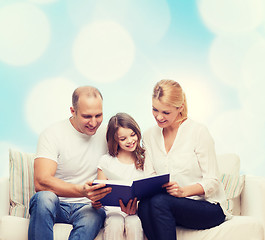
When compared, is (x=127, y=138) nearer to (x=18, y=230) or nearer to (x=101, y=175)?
(x=101, y=175)

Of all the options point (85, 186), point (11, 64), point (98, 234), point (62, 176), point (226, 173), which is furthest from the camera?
point (11, 64)

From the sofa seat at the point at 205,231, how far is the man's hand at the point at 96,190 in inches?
10.8

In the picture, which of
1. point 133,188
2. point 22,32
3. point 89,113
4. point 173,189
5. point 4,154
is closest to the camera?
point 133,188

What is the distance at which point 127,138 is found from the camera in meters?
2.38

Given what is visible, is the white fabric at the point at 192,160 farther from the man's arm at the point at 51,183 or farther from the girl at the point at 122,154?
the man's arm at the point at 51,183

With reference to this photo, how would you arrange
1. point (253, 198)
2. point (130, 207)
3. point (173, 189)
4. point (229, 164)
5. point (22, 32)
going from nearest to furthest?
1. point (173, 189)
2. point (130, 207)
3. point (253, 198)
4. point (229, 164)
5. point (22, 32)

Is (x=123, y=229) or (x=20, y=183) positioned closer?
(x=123, y=229)

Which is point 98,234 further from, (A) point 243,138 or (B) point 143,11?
(B) point 143,11

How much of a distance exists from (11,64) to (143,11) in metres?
1.22

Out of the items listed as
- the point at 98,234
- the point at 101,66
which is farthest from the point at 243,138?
the point at 98,234

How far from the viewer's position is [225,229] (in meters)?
2.11

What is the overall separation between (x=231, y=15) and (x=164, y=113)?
74.4 inches

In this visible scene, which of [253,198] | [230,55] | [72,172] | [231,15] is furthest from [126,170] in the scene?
[231,15]

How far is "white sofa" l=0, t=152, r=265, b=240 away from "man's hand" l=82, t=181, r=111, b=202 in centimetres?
27
